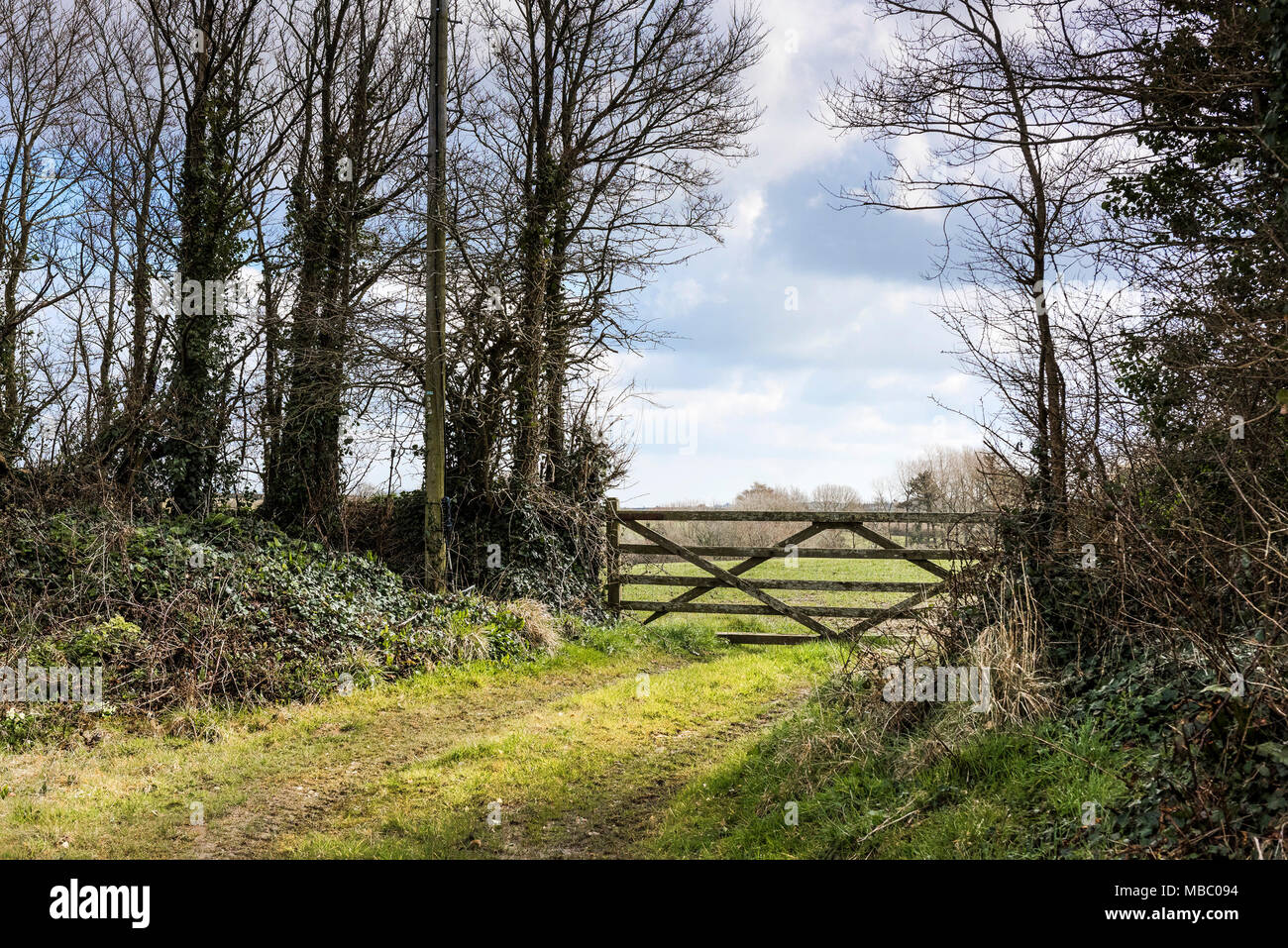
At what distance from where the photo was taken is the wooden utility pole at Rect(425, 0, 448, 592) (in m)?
11.3

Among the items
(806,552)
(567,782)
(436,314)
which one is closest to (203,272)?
(436,314)

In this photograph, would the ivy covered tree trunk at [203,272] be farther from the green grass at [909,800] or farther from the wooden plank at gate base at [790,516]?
the green grass at [909,800]

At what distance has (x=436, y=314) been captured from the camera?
11.4 metres

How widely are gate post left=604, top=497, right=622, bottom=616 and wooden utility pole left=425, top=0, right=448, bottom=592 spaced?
8.95 feet

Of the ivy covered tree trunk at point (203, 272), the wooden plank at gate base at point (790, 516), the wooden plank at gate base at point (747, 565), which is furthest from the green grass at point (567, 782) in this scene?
the ivy covered tree trunk at point (203, 272)

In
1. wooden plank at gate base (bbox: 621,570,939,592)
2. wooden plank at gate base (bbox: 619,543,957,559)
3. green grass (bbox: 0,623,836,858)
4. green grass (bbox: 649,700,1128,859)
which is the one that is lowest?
green grass (bbox: 0,623,836,858)

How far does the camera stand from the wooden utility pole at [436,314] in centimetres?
1131

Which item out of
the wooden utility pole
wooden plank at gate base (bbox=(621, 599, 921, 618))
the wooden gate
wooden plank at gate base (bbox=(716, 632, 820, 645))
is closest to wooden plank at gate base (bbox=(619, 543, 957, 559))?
the wooden gate

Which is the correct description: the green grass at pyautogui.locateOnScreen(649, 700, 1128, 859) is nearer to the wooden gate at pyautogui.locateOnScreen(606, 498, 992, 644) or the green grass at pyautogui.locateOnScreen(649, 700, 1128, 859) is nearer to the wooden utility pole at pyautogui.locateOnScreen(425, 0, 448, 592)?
the wooden gate at pyautogui.locateOnScreen(606, 498, 992, 644)
